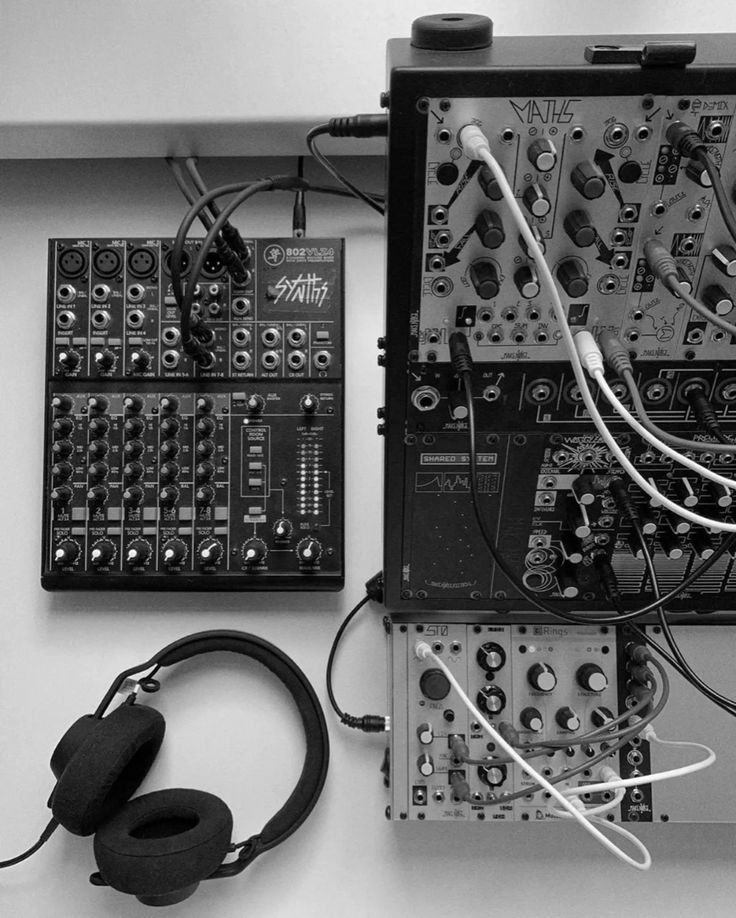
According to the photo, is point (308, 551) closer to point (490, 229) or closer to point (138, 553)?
point (138, 553)

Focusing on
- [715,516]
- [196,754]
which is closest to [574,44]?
[715,516]

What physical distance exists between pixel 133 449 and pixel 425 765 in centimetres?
63

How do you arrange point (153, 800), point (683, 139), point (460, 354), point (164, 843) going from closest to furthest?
1. point (683, 139)
2. point (460, 354)
3. point (164, 843)
4. point (153, 800)

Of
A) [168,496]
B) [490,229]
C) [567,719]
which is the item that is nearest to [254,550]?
[168,496]

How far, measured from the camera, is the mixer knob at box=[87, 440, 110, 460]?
1.08 m

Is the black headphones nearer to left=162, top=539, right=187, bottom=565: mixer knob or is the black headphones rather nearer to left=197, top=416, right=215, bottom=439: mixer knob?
left=162, top=539, right=187, bottom=565: mixer knob

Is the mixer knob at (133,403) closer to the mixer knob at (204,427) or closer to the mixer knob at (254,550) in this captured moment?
the mixer knob at (204,427)

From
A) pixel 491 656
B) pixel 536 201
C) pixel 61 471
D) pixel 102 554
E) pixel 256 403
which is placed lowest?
pixel 491 656

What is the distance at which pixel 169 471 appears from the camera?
108cm

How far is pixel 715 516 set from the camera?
83 cm

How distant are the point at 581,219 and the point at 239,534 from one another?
→ 69 centimetres

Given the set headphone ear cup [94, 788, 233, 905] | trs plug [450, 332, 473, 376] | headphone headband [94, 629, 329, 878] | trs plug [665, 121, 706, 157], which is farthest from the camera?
headphone headband [94, 629, 329, 878]

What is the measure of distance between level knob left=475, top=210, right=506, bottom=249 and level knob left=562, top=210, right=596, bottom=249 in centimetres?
6

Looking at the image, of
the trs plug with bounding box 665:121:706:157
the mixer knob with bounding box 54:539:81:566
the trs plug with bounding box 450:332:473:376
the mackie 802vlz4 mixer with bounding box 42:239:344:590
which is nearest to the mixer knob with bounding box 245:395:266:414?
the mackie 802vlz4 mixer with bounding box 42:239:344:590
